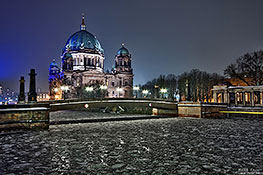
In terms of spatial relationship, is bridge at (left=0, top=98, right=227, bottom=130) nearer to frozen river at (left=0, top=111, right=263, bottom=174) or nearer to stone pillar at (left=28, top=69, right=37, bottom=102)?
stone pillar at (left=28, top=69, right=37, bottom=102)

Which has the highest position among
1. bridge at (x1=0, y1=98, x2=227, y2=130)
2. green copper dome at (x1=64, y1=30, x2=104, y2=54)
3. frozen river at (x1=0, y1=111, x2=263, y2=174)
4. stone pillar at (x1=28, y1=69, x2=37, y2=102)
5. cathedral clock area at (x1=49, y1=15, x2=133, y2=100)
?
green copper dome at (x1=64, y1=30, x2=104, y2=54)

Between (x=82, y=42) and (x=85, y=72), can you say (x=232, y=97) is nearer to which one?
(x=85, y=72)

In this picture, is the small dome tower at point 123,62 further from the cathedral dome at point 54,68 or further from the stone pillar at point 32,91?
the stone pillar at point 32,91

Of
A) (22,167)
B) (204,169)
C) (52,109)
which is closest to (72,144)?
(22,167)

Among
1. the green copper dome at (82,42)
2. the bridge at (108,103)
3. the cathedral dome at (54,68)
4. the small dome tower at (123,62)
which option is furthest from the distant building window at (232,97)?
the cathedral dome at (54,68)

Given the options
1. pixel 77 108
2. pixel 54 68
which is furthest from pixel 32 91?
pixel 54 68

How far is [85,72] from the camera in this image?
80.4m

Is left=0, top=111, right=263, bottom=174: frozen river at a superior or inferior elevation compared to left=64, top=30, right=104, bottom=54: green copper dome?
inferior

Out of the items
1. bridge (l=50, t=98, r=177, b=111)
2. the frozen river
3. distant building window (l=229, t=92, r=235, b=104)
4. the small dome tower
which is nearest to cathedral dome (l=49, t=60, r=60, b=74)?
the small dome tower

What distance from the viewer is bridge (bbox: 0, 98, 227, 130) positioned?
16.0m

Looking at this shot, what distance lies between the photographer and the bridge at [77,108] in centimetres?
1595

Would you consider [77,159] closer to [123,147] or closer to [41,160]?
[41,160]

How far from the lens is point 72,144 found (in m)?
11.0

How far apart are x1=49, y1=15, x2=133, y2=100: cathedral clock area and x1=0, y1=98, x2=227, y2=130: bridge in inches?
1632
